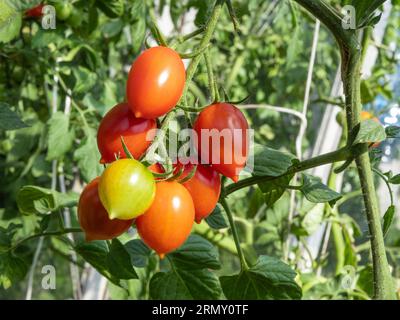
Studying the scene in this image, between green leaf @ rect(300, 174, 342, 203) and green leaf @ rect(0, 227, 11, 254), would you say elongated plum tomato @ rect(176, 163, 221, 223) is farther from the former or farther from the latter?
green leaf @ rect(0, 227, 11, 254)

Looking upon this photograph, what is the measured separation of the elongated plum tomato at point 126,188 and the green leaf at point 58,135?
1.93 feet

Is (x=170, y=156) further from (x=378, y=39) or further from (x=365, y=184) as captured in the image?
(x=378, y=39)

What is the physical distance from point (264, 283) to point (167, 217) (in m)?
0.21

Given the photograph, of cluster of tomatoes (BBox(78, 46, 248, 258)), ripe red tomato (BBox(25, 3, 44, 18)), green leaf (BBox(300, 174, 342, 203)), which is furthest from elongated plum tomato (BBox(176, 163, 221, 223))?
ripe red tomato (BBox(25, 3, 44, 18))

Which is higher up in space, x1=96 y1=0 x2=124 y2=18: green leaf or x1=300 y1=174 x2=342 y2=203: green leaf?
x1=96 y1=0 x2=124 y2=18: green leaf

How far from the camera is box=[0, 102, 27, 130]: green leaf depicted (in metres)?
0.61

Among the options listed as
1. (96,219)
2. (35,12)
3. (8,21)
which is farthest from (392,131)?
(35,12)

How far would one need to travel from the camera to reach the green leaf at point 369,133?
48 centimetres

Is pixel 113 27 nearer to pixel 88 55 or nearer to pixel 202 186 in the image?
pixel 88 55

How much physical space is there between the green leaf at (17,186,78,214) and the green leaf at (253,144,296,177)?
0.71 ft

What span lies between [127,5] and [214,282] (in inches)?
27.5

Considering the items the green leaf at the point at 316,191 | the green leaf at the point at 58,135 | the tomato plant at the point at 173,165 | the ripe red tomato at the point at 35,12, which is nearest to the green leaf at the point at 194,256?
the tomato plant at the point at 173,165

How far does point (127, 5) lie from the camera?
117 cm

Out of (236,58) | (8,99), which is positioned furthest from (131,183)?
(236,58)
